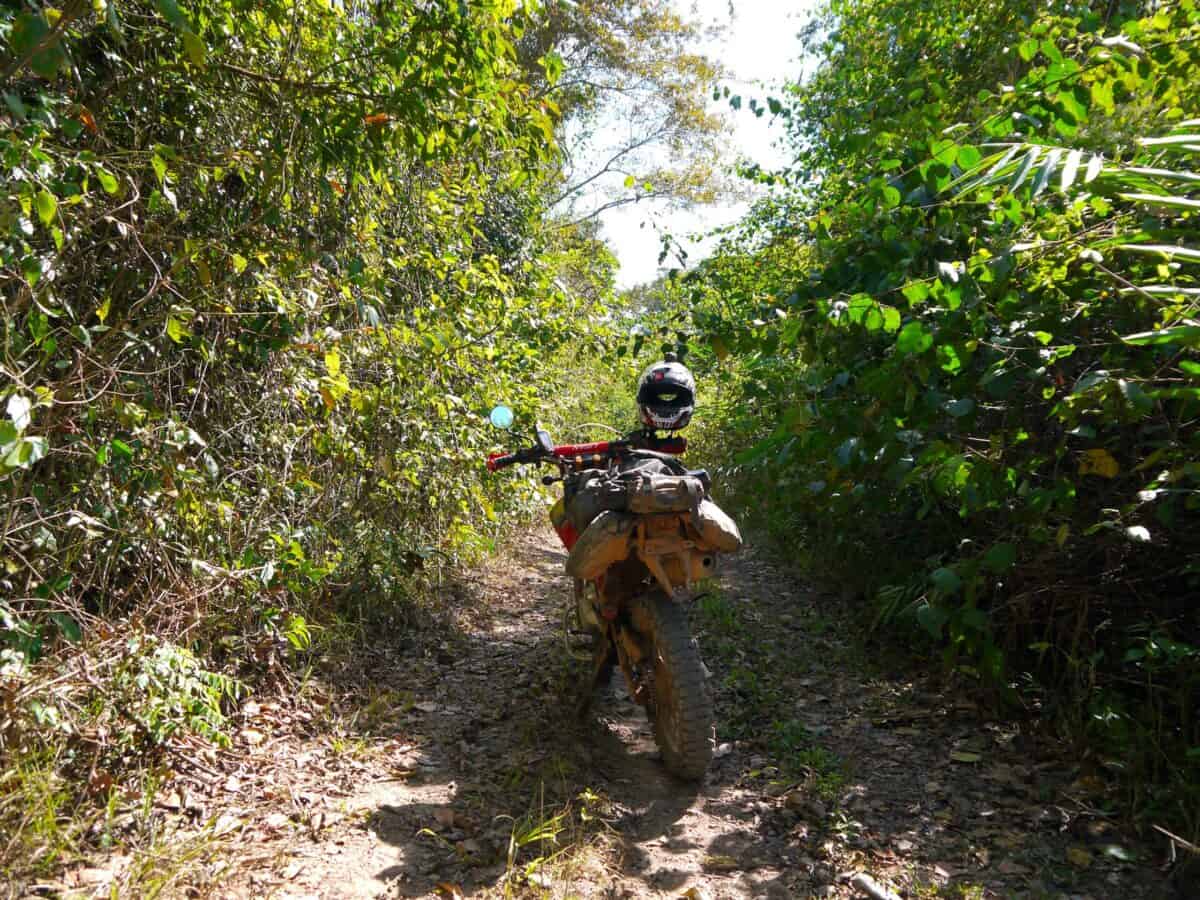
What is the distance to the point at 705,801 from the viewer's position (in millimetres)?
2938

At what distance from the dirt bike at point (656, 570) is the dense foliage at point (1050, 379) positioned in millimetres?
566

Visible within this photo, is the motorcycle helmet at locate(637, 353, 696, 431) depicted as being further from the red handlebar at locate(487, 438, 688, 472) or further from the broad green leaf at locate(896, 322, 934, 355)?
the broad green leaf at locate(896, 322, 934, 355)

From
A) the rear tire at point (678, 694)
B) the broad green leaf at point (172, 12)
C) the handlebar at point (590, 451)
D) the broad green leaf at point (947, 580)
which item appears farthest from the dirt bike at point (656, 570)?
the broad green leaf at point (172, 12)

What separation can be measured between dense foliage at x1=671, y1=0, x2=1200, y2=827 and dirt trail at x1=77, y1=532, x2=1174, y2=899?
0.37m

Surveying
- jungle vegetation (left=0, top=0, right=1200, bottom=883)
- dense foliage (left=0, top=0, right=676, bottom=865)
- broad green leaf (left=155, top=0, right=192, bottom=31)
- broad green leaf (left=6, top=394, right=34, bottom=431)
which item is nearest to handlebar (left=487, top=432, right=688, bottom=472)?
jungle vegetation (left=0, top=0, right=1200, bottom=883)

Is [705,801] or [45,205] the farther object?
[705,801]

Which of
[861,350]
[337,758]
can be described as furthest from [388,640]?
[861,350]

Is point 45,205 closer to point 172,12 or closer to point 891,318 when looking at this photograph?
point 172,12

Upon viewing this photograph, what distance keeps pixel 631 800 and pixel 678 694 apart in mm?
475

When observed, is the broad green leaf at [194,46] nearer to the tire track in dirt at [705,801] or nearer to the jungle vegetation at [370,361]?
the jungle vegetation at [370,361]

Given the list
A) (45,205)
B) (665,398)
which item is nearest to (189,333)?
(45,205)

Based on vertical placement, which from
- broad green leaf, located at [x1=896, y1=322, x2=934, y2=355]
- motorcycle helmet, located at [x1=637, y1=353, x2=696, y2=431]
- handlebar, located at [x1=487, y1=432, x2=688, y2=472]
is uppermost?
motorcycle helmet, located at [x1=637, y1=353, x2=696, y2=431]

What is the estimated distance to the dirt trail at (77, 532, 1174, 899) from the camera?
236 centimetres

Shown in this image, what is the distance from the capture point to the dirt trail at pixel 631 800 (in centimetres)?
236
